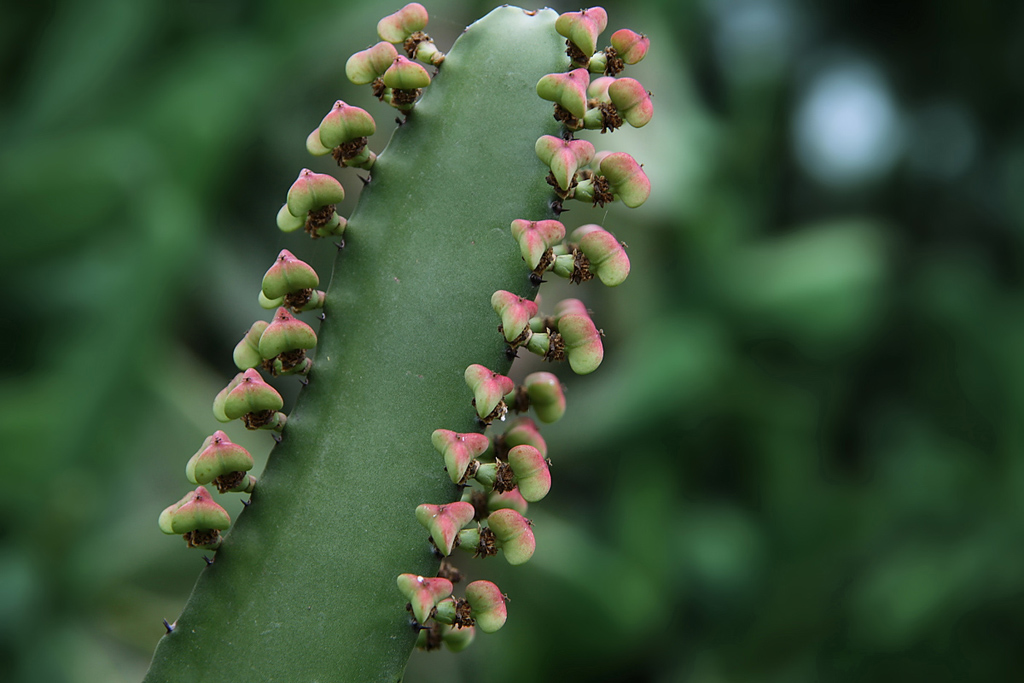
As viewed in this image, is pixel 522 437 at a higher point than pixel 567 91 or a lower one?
lower

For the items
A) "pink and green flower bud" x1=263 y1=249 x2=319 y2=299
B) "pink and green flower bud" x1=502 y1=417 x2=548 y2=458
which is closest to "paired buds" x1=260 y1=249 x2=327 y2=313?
"pink and green flower bud" x1=263 y1=249 x2=319 y2=299

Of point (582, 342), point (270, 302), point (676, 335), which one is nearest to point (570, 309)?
point (582, 342)

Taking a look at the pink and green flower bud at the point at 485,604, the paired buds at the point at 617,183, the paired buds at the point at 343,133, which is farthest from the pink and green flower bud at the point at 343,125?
the pink and green flower bud at the point at 485,604

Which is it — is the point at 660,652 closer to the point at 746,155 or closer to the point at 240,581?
the point at 746,155

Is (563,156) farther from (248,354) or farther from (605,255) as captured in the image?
(248,354)

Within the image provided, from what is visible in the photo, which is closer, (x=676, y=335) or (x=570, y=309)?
(x=570, y=309)

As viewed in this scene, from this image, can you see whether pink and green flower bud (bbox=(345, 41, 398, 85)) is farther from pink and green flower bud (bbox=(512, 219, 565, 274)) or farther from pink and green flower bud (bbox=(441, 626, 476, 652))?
pink and green flower bud (bbox=(441, 626, 476, 652))

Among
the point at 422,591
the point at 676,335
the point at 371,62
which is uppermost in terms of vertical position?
the point at 676,335
